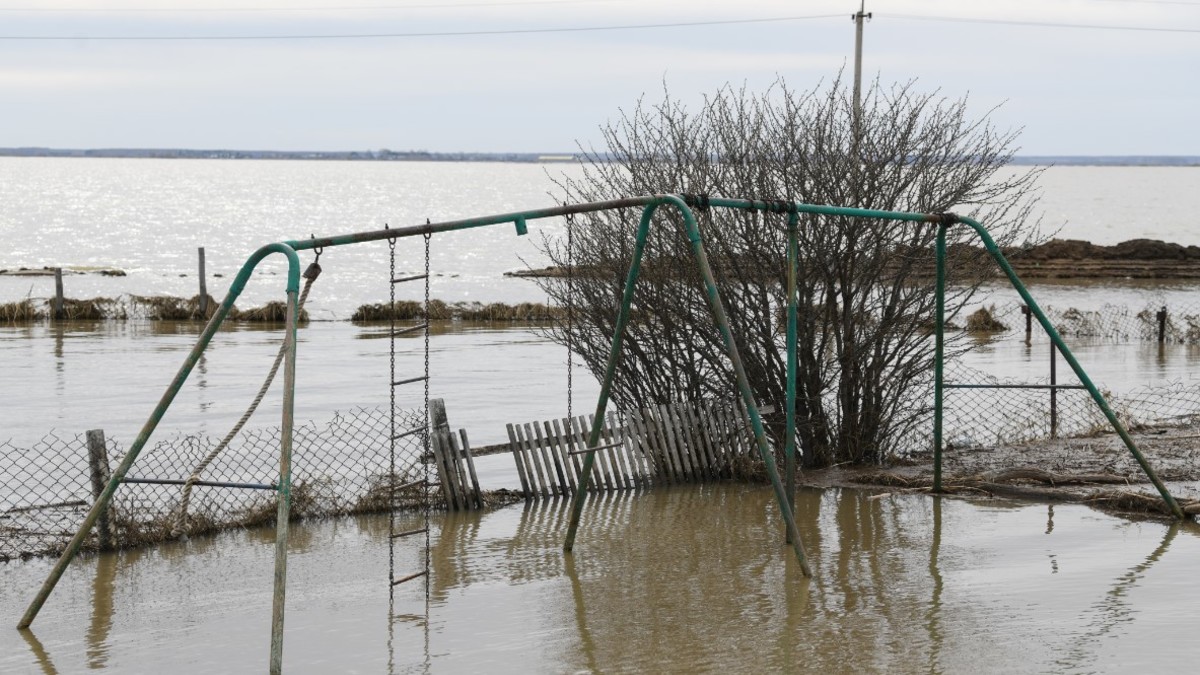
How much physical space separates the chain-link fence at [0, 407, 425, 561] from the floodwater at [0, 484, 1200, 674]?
33 centimetres

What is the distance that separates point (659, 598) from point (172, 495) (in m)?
5.64

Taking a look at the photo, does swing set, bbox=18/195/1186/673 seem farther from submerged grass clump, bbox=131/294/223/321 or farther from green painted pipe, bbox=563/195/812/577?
submerged grass clump, bbox=131/294/223/321

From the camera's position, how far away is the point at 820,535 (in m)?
11.6

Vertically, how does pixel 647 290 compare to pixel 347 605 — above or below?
above

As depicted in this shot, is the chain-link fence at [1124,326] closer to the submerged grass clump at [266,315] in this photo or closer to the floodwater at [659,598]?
the submerged grass clump at [266,315]

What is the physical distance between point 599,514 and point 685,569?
7.63 ft

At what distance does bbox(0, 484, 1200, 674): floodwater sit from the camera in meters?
8.08

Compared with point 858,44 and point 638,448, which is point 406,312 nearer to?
point 858,44

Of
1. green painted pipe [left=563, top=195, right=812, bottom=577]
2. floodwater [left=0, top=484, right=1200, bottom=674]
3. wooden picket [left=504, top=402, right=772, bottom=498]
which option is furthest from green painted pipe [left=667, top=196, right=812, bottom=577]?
wooden picket [left=504, top=402, right=772, bottom=498]

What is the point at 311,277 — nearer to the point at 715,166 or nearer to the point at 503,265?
the point at 715,166

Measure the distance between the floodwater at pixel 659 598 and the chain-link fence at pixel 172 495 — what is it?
33 cm

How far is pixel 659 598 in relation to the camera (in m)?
9.48

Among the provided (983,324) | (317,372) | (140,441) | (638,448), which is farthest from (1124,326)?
(140,441)

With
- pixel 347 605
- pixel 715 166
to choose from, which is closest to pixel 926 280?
pixel 715 166
